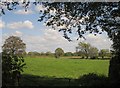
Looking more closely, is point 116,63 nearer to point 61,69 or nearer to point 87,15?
point 87,15

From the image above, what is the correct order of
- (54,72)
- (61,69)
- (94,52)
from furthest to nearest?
(94,52)
(61,69)
(54,72)

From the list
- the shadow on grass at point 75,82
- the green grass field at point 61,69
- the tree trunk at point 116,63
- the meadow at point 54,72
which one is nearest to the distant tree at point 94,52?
the green grass field at point 61,69

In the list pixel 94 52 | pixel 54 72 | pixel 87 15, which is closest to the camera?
pixel 87 15

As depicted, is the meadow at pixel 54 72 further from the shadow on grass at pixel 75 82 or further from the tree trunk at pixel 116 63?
the tree trunk at pixel 116 63

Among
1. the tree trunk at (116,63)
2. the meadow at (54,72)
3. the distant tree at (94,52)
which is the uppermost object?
the distant tree at (94,52)

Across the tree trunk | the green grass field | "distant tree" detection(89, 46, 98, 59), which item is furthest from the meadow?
"distant tree" detection(89, 46, 98, 59)

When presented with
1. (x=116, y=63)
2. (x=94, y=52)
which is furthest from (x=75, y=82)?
(x=94, y=52)

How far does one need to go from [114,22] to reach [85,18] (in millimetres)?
A: 1834

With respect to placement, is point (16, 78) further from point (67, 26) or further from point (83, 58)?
point (83, 58)

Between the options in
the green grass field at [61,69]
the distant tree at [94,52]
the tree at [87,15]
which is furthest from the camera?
the distant tree at [94,52]

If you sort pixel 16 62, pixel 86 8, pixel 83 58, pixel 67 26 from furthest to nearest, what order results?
1. pixel 83 58
2. pixel 67 26
3. pixel 86 8
4. pixel 16 62

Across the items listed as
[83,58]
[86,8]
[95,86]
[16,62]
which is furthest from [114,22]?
[83,58]

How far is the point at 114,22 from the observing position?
18.8 meters

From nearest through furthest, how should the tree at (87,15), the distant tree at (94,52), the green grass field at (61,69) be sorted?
1. the tree at (87,15)
2. the green grass field at (61,69)
3. the distant tree at (94,52)
